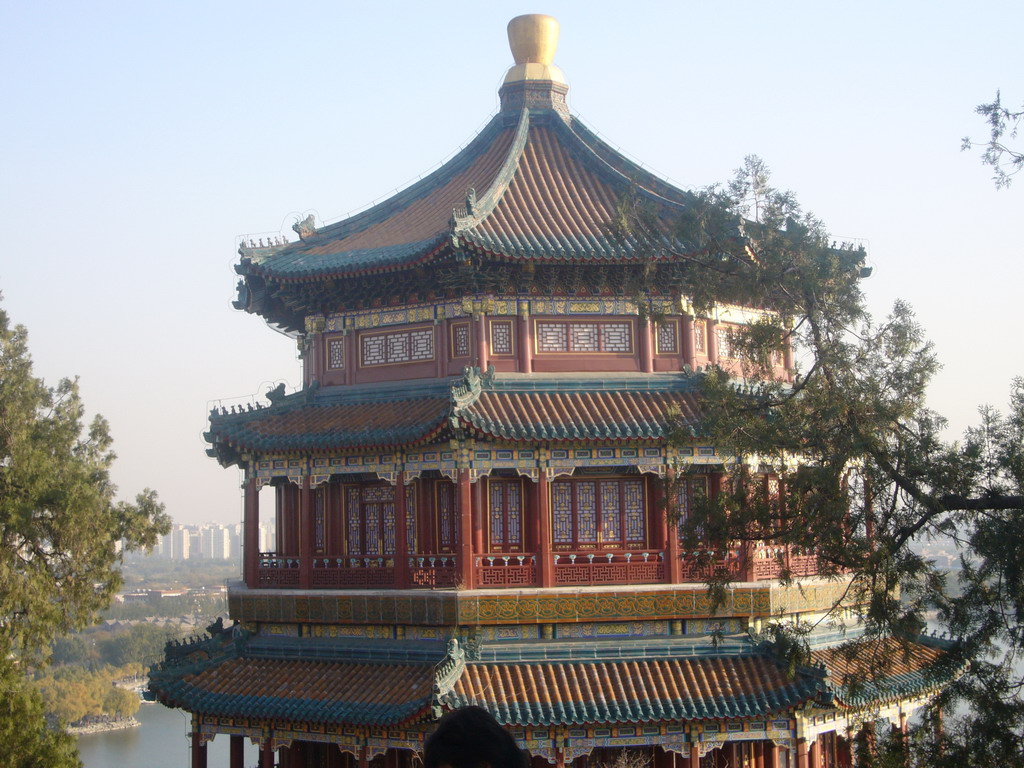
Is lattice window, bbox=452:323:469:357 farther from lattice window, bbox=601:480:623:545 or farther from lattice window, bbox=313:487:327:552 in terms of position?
lattice window, bbox=313:487:327:552

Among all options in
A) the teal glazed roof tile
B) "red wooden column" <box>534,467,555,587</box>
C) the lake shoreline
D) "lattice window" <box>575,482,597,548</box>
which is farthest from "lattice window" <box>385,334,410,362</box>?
the lake shoreline

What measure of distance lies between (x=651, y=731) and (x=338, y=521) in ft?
21.2

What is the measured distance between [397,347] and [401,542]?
3.44m

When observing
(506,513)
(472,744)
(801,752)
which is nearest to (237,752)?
(506,513)

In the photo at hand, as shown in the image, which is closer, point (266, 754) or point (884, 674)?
point (884, 674)

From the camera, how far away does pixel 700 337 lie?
71.5ft

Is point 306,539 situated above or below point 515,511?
below

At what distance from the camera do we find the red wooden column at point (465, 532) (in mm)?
19594

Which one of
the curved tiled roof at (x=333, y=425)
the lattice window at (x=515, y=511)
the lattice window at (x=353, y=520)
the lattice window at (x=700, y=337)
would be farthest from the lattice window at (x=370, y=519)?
the lattice window at (x=700, y=337)

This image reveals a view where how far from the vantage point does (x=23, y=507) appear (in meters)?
26.4

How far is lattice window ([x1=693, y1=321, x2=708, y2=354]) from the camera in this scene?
70.9ft

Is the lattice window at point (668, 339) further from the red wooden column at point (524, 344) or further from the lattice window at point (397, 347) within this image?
the lattice window at point (397, 347)

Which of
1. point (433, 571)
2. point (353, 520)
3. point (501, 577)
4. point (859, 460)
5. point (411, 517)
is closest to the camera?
point (859, 460)

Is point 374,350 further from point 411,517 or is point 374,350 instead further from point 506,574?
point 506,574
